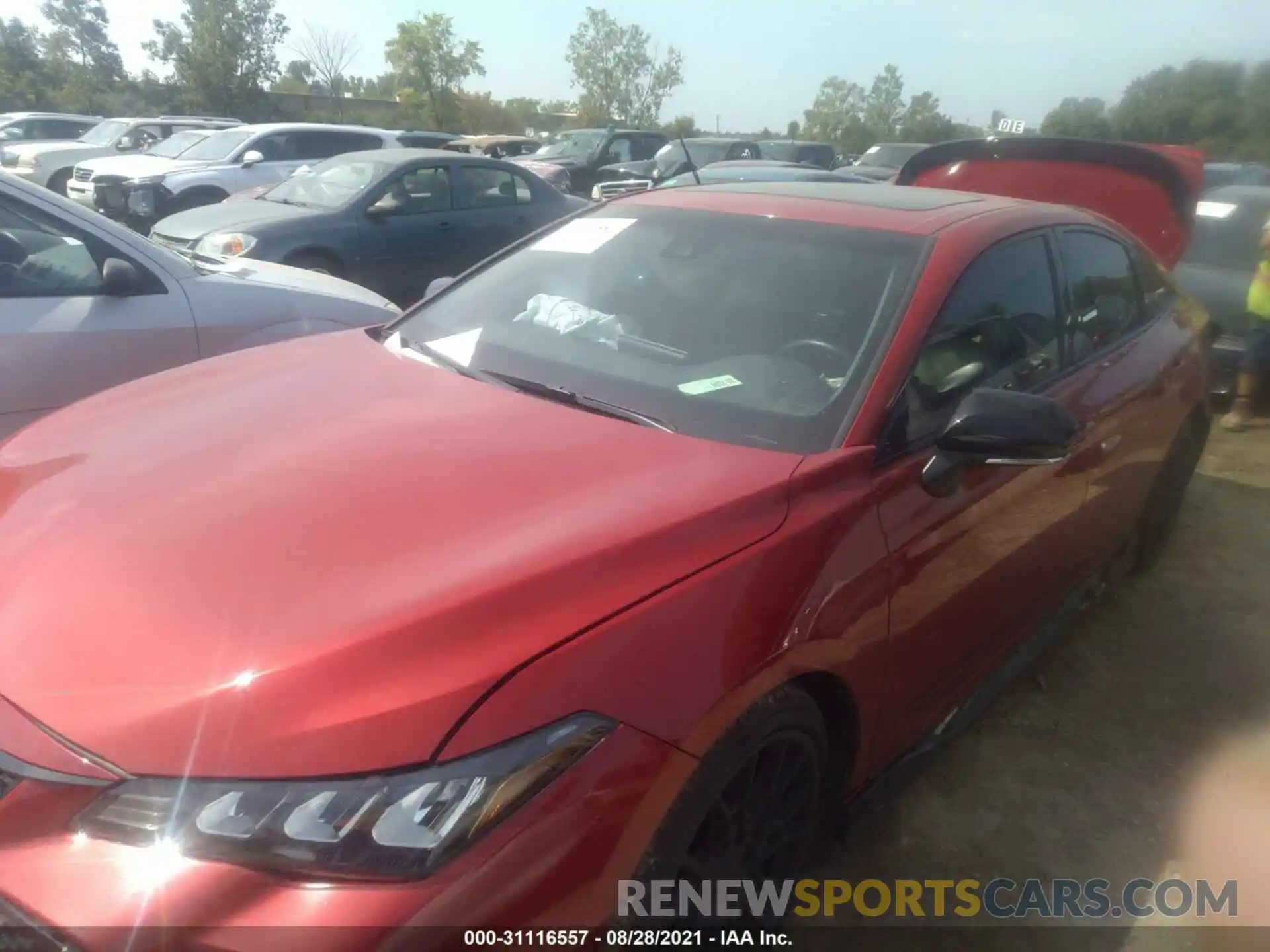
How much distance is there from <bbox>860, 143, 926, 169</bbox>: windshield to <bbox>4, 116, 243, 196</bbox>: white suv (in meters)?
12.3

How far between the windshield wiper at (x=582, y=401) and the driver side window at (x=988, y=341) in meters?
0.54

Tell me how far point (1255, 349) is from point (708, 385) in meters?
5.17

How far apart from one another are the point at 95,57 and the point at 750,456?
53.5 m

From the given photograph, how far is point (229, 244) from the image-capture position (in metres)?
7.31

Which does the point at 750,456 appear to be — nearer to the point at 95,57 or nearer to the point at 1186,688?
the point at 1186,688

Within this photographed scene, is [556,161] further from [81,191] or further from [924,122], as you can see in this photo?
[924,122]

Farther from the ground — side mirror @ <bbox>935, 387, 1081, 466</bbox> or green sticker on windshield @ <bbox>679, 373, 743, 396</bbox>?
green sticker on windshield @ <bbox>679, 373, 743, 396</bbox>

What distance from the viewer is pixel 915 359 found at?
2.29 metres

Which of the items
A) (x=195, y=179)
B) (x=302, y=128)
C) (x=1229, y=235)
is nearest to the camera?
(x=1229, y=235)

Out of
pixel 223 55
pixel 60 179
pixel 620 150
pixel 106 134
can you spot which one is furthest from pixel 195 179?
pixel 223 55

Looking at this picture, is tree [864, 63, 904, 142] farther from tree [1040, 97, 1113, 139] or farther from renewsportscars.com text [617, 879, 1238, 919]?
renewsportscars.com text [617, 879, 1238, 919]

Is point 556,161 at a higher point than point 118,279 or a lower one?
lower

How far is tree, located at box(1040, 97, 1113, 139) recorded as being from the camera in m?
18.9

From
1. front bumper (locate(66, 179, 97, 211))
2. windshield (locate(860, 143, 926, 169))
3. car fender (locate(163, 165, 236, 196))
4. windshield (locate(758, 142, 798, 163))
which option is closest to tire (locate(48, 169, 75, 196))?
front bumper (locate(66, 179, 97, 211))
